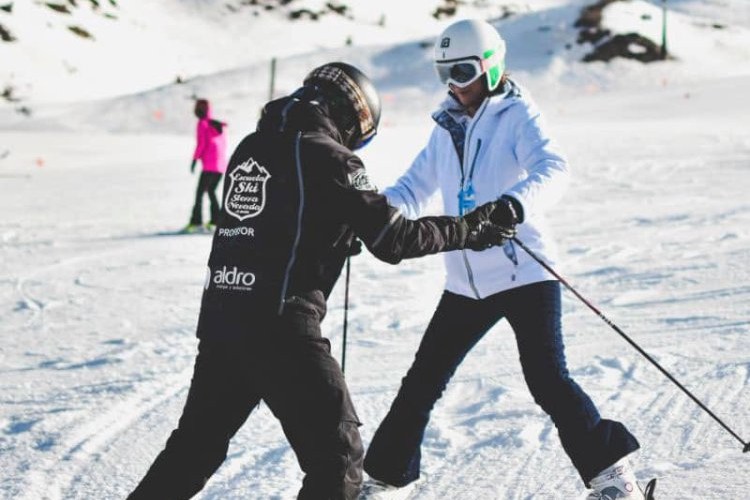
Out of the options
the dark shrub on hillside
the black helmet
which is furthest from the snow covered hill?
the dark shrub on hillside

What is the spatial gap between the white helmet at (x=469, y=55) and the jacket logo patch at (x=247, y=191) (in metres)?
1.09

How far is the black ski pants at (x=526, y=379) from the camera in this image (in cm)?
350

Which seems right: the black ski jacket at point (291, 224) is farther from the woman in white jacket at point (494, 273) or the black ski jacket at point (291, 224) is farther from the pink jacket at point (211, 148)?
the pink jacket at point (211, 148)

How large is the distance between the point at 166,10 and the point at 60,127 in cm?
2950

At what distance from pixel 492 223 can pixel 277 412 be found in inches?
38.6

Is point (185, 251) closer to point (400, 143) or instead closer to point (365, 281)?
point (365, 281)

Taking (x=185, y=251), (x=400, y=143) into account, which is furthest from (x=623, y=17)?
(x=185, y=251)

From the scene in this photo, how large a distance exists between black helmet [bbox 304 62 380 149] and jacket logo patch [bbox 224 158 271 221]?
34 cm

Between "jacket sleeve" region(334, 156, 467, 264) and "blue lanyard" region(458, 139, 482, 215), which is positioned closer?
"jacket sleeve" region(334, 156, 467, 264)

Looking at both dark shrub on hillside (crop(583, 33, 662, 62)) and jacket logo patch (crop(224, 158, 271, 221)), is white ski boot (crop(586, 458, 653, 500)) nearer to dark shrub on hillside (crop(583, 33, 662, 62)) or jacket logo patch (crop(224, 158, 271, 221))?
jacket logo patch (crop(224, 158, 271, 221))

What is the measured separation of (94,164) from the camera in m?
20.8

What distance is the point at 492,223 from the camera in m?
3.31

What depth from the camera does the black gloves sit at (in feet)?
10.7

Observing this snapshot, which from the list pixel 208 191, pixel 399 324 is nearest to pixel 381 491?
pixel 399 324
